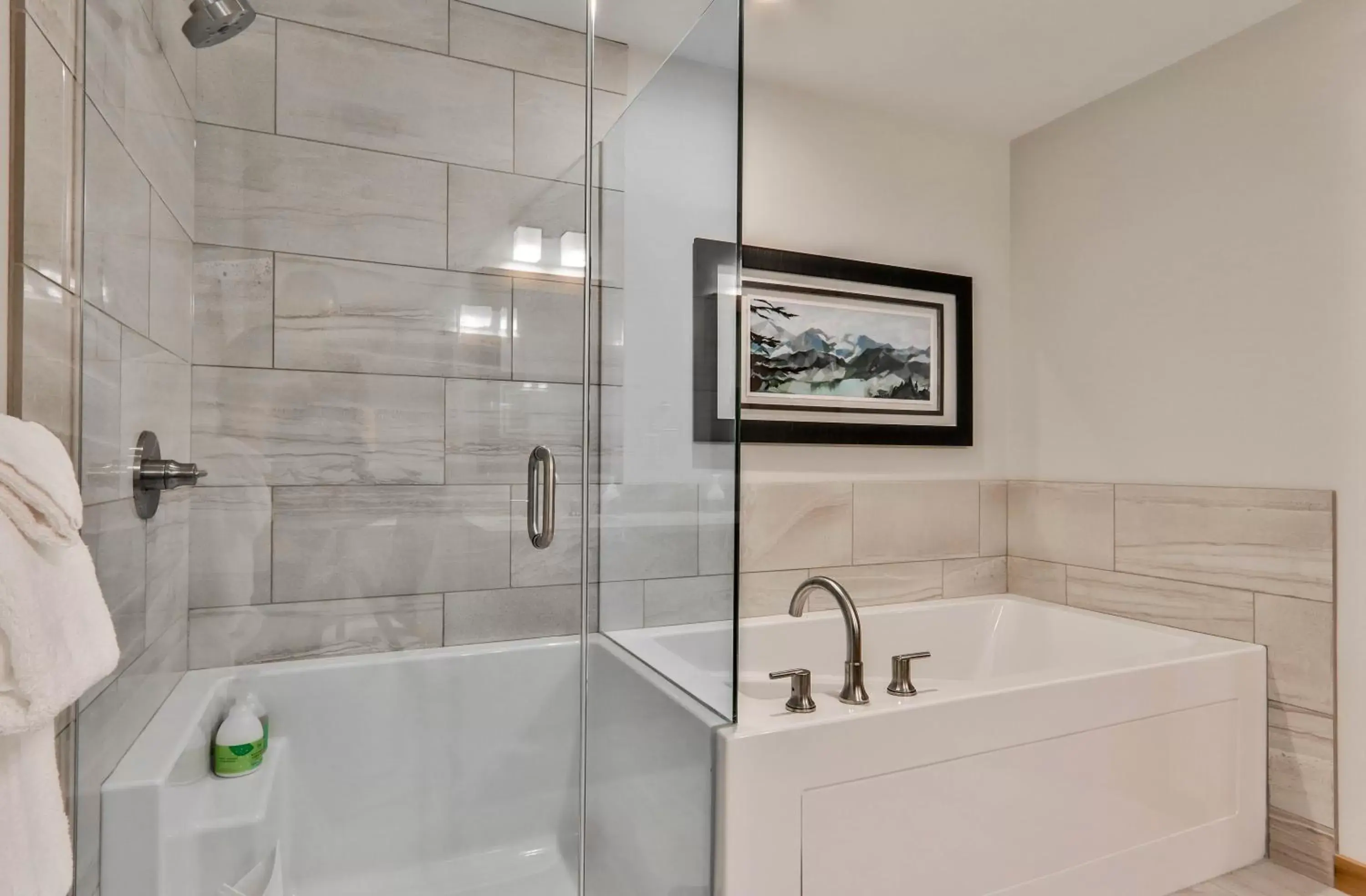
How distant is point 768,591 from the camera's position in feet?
8.37

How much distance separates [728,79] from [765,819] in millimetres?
1413

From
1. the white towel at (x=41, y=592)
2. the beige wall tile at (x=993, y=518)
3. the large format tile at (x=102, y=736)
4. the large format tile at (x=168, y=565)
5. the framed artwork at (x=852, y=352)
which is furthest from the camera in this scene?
the beige wall tile at (x=993, y=518)

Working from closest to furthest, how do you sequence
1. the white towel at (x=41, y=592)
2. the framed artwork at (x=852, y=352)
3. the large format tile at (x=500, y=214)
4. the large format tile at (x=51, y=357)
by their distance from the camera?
the white towel at (x=41, y=592) → the large format tile at (x=51, y=357) → the large format tile at (x=500, y=214) → the framed artwork at (x=852, y=352)

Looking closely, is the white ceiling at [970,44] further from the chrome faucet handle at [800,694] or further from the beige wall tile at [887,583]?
the beige wall tile at [887,583]

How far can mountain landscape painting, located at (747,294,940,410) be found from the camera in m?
2.54

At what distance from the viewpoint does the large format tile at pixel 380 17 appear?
5.44ft

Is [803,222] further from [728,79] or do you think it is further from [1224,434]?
[1224,434]

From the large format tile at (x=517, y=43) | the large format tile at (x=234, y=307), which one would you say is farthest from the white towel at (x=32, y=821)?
the large format tile at (x=517, y=43)

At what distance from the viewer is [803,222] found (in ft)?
8.64

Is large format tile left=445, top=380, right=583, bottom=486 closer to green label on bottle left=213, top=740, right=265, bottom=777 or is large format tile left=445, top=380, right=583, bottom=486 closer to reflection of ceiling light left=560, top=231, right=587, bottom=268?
reflection of ceiling light left=560, top=231, right=587, bottom=268

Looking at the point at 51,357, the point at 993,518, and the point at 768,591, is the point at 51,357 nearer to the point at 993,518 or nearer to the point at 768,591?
the point at 768,591

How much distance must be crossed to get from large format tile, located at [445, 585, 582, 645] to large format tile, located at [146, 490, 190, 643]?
558mm

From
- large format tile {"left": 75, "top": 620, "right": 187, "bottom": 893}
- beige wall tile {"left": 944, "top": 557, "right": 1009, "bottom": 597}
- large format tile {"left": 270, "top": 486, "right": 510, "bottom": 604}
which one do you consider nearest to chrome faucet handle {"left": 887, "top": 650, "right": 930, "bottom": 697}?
large format tile {"left": 270, "top": 486, "right": 510, "bottom": 604}

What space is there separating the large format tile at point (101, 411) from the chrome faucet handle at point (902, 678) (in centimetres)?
160
